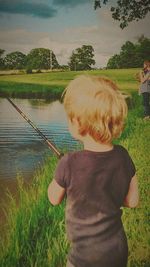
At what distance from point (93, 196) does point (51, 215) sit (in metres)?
0.61

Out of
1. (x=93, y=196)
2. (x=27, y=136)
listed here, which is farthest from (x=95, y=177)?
(x=27, y=136)

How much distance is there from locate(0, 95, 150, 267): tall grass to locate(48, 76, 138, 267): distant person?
0.46m

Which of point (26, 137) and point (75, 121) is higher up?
point (75, 121)

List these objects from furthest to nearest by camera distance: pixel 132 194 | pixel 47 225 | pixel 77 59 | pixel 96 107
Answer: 1. pixel 77 59
2. pixel 47 225
3. pixel 132 194
4. pixel 96 107

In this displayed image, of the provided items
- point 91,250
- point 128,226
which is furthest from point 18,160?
point 91,250

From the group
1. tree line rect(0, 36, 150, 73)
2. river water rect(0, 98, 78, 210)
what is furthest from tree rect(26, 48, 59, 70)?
river water rect(0, 98, 78, 210)

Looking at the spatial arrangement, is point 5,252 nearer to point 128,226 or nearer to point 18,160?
point 18,160

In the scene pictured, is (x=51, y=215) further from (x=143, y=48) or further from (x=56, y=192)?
(x=143, y=48)

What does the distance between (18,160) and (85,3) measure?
1.00 m

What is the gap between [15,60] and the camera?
2375 millimetres

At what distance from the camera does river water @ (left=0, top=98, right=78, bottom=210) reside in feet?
7.59

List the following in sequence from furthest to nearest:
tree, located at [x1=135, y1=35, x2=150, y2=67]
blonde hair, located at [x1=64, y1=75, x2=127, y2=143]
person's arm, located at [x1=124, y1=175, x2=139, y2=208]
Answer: tree, located at [x1=135, y1=35, x2=150, y2=67]
person's arm, located at [x1=124, y1=175, x2=139, y2=208]
blonde hair, located at [x1=64, y1=75, x2=127, y2=143]

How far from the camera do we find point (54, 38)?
91.7 inches

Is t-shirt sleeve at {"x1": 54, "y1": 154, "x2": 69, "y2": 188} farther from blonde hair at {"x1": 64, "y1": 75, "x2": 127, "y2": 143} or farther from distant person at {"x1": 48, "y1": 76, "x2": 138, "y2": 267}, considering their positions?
blonde hair at {"x1": 64, "y1": 75, "x2": 127, "y2": 143}
